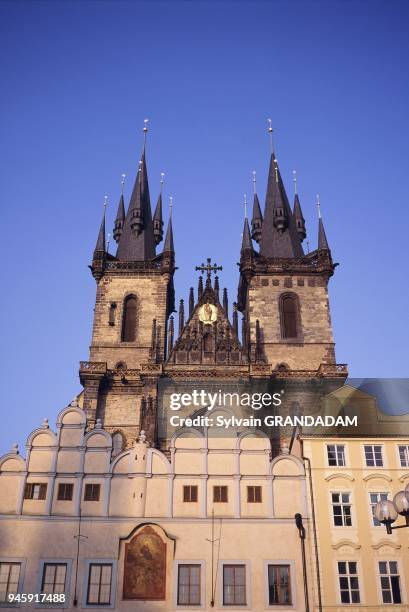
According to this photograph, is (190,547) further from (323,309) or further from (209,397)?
(323,309)

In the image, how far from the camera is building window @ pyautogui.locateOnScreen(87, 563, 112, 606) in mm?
20250

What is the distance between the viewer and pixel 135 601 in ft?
66.4

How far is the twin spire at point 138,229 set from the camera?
49.3 metres

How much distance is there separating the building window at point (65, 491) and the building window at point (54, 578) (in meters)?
2.12

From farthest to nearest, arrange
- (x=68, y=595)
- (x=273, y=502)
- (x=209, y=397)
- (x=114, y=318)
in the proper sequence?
1. (x=114, y=318)
2. (x=209, y=397)
3. (x=273, y=502)
4. (x=68, y=595)

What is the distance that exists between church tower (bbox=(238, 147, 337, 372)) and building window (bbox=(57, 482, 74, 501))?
20860mm

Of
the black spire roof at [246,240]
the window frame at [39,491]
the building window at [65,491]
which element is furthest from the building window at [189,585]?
the black spire roof at [246,240]

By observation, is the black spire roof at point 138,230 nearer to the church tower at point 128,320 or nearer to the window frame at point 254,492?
the church tower at point 128,320

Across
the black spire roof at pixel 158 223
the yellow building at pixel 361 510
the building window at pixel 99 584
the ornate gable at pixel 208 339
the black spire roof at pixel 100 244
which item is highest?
the black spire roof at pixel 158 223

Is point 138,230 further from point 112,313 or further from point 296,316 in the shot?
point 296,316

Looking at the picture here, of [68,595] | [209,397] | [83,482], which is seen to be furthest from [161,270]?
[68,595]

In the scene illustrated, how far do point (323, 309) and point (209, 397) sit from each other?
10.8 m

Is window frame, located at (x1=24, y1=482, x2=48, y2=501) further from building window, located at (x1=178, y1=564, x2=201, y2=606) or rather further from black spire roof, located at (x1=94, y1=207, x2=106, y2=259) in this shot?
black spire roof, located at (x1=94, y1=207, x2=106, y2=259)

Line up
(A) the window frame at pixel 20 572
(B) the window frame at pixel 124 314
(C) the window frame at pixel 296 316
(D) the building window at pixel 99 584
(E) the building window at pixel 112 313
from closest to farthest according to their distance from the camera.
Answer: (A) the window frame at pixel 20 572 → (D) the building window at pixel 99 584 → (C) the window frame at pixel 296 316 → (B) the window frame at pixel 124 314 → (E) the building window at pixel 112 313
